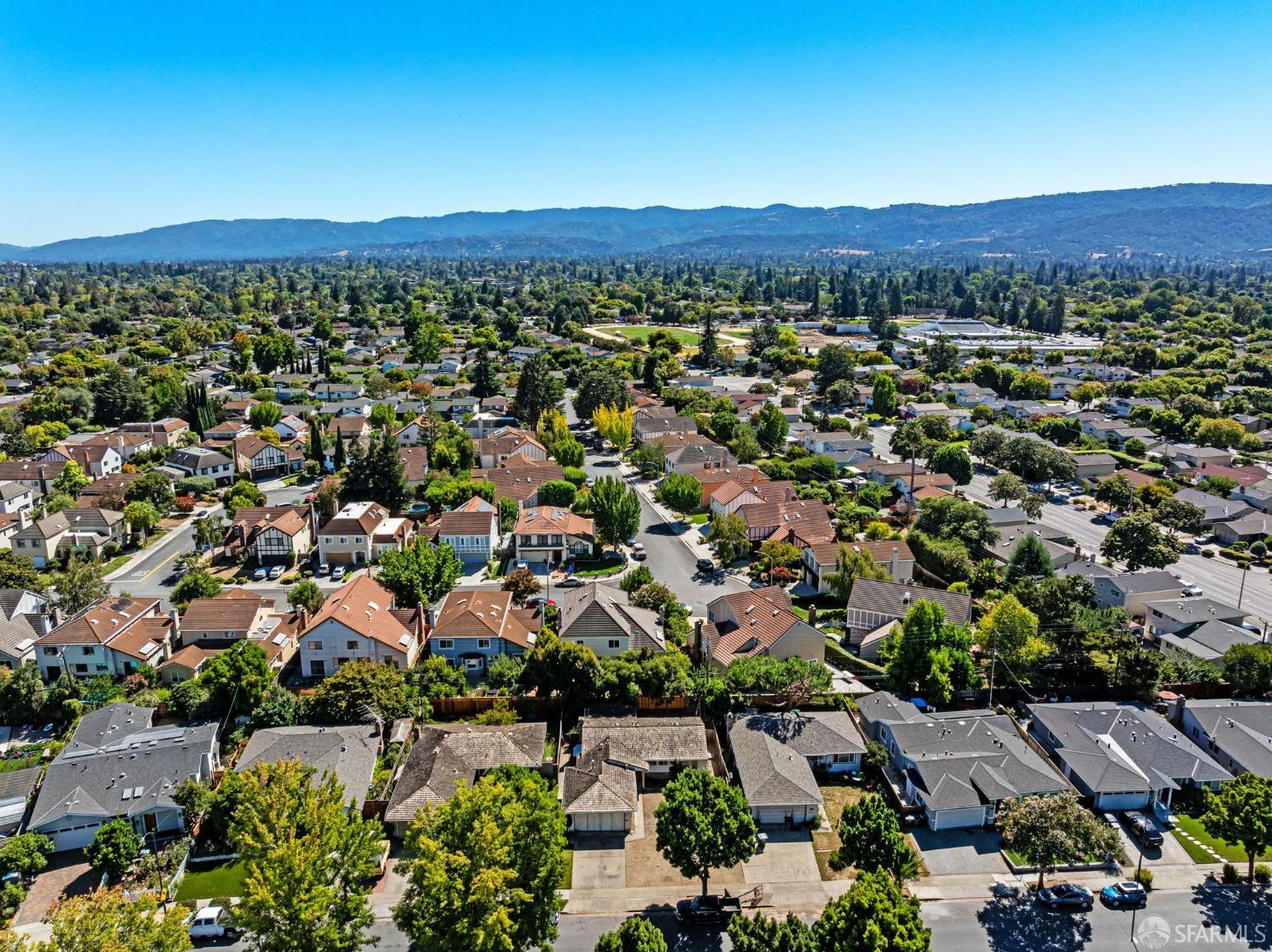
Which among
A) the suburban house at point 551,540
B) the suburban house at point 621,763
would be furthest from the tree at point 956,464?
the suburban house at point 621,763

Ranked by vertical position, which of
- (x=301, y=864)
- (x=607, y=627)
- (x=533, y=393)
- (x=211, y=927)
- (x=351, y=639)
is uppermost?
(x=533, y=393)

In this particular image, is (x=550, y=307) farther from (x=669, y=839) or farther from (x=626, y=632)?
(x=669, y=839)

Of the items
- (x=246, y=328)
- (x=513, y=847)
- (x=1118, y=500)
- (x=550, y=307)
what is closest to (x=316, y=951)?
(x=513, y=847)

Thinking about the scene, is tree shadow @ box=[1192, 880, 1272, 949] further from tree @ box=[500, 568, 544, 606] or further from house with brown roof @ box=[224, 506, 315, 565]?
house with brown roof @ box=[224, 506, 315, 565]

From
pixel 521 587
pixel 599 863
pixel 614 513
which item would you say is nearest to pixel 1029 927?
pixel 599 863

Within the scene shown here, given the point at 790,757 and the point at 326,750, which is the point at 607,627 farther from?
the point at 326,750

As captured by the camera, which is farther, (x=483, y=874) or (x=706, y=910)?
(x=706, y=910)
